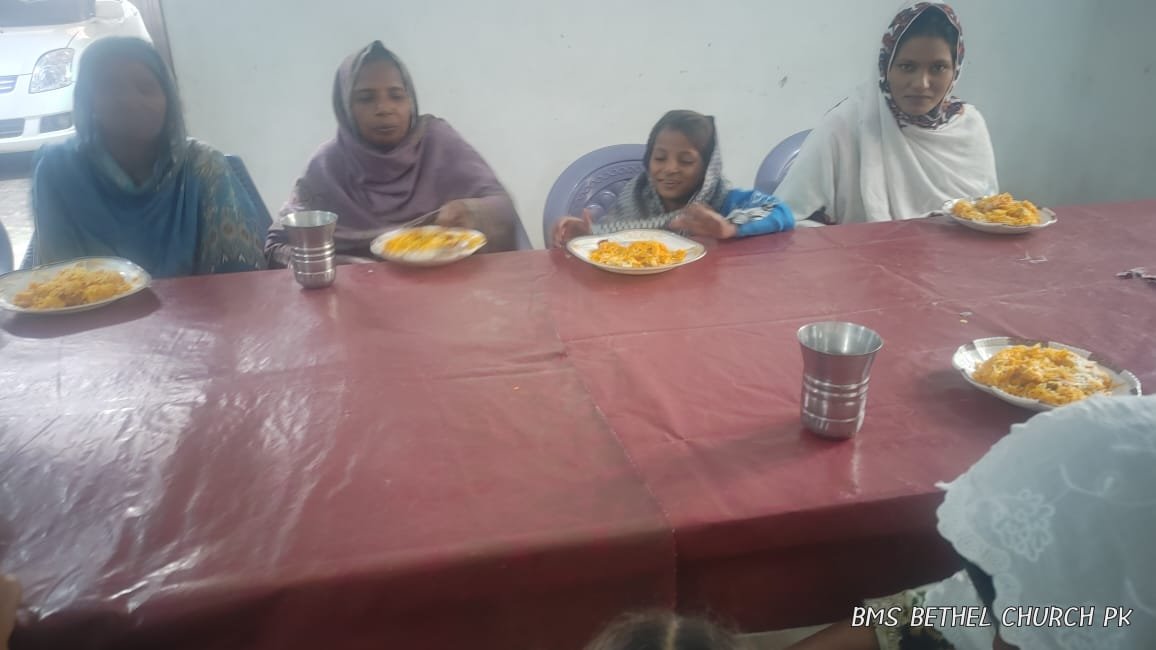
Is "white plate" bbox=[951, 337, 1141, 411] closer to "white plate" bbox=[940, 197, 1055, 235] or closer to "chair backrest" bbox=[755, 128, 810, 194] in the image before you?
"white plate" bbox=[940, 197, 1055, 235]

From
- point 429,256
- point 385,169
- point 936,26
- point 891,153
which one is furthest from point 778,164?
point 429,256

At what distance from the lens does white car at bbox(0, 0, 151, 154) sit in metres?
3.30

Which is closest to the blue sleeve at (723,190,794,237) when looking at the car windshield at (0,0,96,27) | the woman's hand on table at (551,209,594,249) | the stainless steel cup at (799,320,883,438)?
the woman's hand on table at (551,209,594,249)

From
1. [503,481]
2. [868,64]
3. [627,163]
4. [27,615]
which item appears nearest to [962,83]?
[868,64]

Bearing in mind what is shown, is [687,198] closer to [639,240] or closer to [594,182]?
[639,240]

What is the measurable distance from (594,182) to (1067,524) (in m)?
2.17

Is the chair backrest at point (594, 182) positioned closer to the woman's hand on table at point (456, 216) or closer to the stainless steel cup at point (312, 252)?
the woman's hand on table at point (456, 216)

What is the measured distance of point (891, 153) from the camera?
253cm

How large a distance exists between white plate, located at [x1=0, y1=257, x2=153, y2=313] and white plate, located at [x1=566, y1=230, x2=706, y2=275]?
1.01m

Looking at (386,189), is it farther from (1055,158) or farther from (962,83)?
(1055,158)

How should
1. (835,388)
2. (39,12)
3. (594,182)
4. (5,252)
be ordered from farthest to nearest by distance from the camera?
(39,12), (594,182), (5,252), (835,388)

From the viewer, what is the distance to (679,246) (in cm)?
192

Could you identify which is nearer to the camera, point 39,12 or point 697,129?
point 697,129

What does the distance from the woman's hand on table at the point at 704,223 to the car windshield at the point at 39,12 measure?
2885 mm
